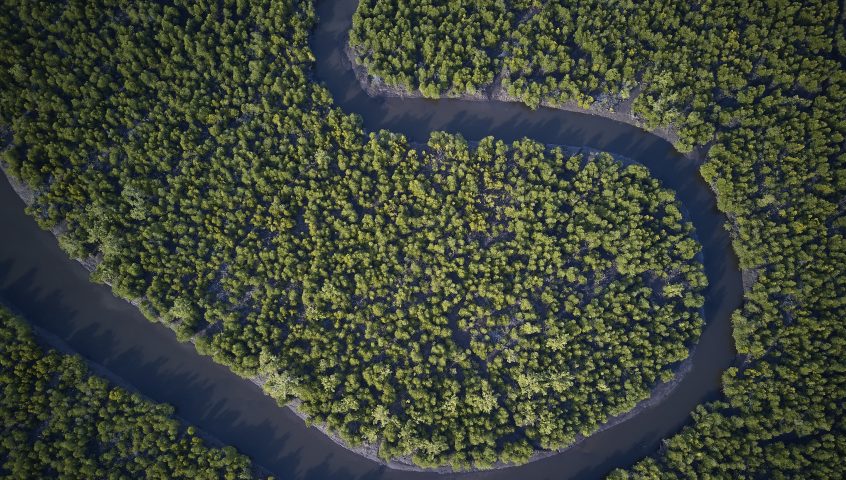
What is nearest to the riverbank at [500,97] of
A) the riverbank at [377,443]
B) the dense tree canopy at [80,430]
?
the riverbank at [377,443]

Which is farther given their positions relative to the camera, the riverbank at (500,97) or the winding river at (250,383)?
the riverbank at (500,97)

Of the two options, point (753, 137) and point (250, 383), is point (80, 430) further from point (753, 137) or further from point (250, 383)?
point (753, 137)

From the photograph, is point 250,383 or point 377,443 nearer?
point 377,443

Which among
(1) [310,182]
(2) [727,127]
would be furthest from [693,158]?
(1) [310,182]

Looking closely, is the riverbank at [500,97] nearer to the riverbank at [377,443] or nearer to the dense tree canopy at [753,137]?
the dense tree canopy at [753,137]

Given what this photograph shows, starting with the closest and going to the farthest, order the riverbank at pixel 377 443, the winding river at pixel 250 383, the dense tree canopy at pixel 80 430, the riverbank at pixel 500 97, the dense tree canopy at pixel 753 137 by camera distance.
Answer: the dense tree canopy at pixel 80 430 < the dense tree canopy at pixel 753 137 < the riverbank at pixel 377 443 < the winding river at pixel 250 383 < the riverbank at pixel 500 97

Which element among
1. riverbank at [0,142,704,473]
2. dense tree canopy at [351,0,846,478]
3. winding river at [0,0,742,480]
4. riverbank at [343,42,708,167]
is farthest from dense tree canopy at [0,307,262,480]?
dense tree canopy at [351,0,846,478]

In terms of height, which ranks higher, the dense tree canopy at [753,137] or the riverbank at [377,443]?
the dense tree canopy at [753,137]

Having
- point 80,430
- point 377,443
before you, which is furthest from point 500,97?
point 80,430
